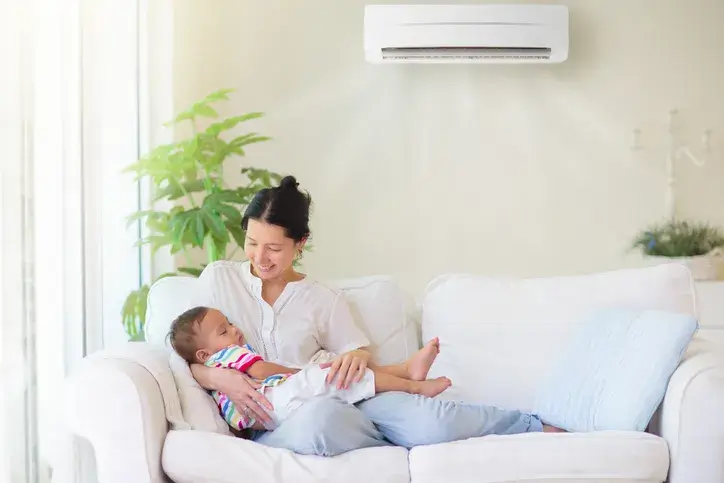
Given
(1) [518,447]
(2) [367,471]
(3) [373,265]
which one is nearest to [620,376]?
(1) [518,447]

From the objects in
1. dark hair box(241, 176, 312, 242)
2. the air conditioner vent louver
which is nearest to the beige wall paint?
the air conditioner vent louver

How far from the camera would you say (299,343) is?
217cm

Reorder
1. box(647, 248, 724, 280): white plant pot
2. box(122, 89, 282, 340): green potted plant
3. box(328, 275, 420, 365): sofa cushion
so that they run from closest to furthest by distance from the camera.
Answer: box(328, 275, 420, 365): sofa cushion
box(122, 89, 282, 340): green potted plant
box(647, 248, 724, 280): white plant pot

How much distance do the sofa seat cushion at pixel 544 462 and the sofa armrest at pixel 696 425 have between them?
0.12 feet

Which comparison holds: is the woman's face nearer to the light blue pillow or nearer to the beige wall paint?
the light blue pillow

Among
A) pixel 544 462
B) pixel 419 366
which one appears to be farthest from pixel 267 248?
pixel 544 462

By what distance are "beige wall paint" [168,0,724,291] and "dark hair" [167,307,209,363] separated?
61.7 inches

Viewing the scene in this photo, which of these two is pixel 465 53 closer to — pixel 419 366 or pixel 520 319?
pixel 520 319

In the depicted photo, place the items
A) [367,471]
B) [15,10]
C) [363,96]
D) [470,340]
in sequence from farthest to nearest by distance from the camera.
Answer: [363,96], [470,340], [15,10], [367,471]

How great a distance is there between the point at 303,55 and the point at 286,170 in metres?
0.49

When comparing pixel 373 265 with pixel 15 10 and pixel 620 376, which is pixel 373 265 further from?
pixel 15 10

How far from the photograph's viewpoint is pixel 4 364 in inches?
71.7

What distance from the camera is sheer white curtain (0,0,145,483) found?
1.87m

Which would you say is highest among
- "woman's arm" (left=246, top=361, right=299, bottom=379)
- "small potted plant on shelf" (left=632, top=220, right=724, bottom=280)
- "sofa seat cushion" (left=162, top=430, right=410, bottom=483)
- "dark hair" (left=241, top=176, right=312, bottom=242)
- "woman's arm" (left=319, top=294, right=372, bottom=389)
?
"dark hair" (left=241, top=176, right=312, bottom=242)
